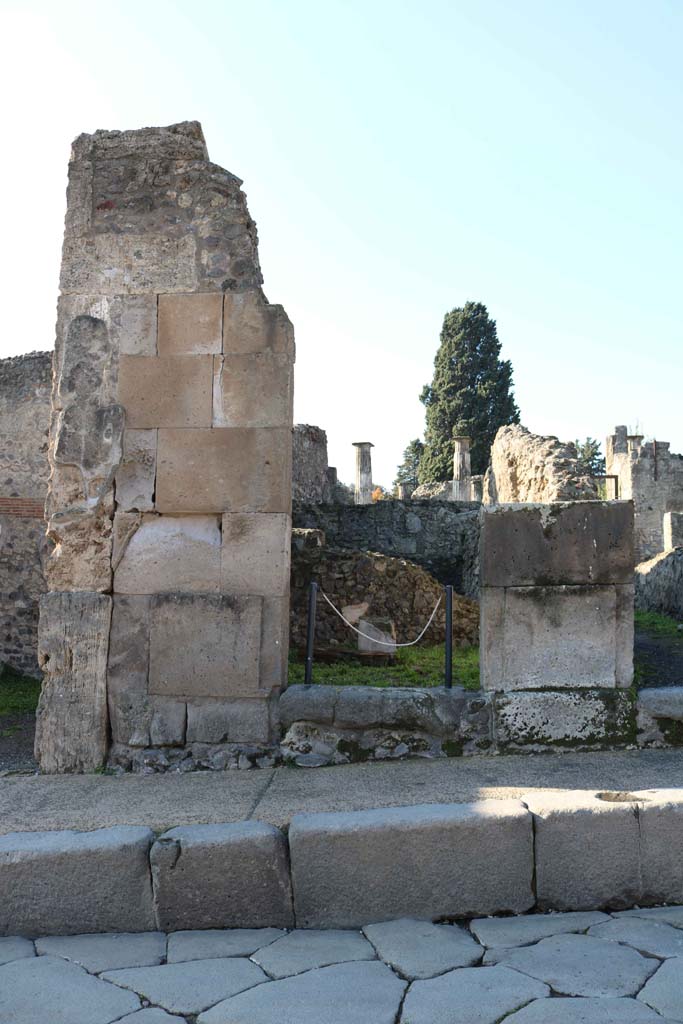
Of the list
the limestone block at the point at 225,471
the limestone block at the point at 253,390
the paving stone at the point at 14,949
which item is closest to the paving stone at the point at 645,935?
the paving stone at the point at 14,949

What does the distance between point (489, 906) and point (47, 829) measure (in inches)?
79.6

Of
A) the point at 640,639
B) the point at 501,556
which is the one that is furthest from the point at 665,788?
the point at 640,639

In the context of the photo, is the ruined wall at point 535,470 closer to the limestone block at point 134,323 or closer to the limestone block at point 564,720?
the limestone block at point 564,720

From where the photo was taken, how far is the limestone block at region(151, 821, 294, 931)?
3.61 meters

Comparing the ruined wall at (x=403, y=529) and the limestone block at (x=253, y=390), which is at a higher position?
the limestone block at (x=253, y=390)

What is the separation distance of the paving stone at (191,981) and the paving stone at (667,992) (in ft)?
4.26

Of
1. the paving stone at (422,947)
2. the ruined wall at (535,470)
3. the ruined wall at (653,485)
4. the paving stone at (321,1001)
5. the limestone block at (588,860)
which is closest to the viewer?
the paving stone at (321,1001)

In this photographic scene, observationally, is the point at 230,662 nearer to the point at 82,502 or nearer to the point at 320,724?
the point at 320,724

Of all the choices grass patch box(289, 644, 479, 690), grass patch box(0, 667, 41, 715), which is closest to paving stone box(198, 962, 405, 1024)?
grass patch box(289, 644, 479, 690)

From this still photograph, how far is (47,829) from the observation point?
4.05 meters

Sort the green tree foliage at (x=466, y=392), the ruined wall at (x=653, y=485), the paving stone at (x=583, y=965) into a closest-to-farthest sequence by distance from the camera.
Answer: the paving stone at (x=583, y=965), the ruined wall at (x=653, y=485), the green tree foliage at (x=466, y=392)

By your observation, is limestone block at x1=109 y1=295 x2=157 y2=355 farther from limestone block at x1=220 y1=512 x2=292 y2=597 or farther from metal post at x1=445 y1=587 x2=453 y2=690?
metal post at x1=445 y1=587 x2=453 y2=690

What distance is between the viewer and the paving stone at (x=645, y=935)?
318 cm

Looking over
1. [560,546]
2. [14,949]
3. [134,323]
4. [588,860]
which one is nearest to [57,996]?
[14,949]
